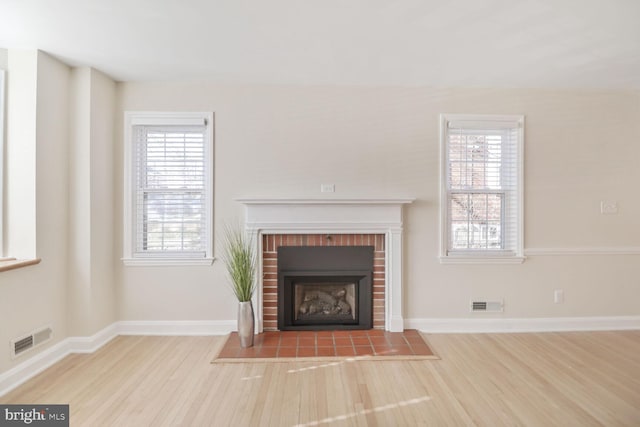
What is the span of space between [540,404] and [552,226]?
1907 mm

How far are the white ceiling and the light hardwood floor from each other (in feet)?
7.99

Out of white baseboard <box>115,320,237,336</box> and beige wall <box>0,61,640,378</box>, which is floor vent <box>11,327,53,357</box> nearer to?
beige wall <box>0,61,640,378</box>

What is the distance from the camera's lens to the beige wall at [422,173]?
331 cm

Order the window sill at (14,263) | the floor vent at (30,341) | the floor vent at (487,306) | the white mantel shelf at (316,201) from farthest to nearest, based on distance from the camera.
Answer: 1. the floor vent at (487,306)
2. the white mantel shelf at (316,201)
3. the floor vent at (30,341)
4. the window sill at (14,263)

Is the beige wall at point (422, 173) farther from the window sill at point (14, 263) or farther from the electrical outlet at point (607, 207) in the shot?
the window sill at point (14, 263)

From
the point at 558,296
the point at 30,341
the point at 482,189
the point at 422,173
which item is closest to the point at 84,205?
the point at 30,341

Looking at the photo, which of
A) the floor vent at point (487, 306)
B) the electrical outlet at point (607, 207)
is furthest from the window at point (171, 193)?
the electrical outlet at point (607, 207)

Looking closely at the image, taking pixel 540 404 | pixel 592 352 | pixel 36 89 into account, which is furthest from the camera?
pixel 592 352

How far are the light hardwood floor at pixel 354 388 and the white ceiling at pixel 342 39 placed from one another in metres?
2.44

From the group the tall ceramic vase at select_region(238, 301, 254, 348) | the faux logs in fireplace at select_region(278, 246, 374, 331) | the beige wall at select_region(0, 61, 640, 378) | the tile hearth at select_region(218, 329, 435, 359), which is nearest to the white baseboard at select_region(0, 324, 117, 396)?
the beige wall at select_region(0, 61, 640, 378)

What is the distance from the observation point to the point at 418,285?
3402mm

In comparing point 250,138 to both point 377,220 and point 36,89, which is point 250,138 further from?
point 36,89

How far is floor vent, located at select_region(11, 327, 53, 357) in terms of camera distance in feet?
7.94

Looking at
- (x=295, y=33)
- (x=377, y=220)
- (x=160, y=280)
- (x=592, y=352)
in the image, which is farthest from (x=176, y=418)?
(x=592, y=352)
